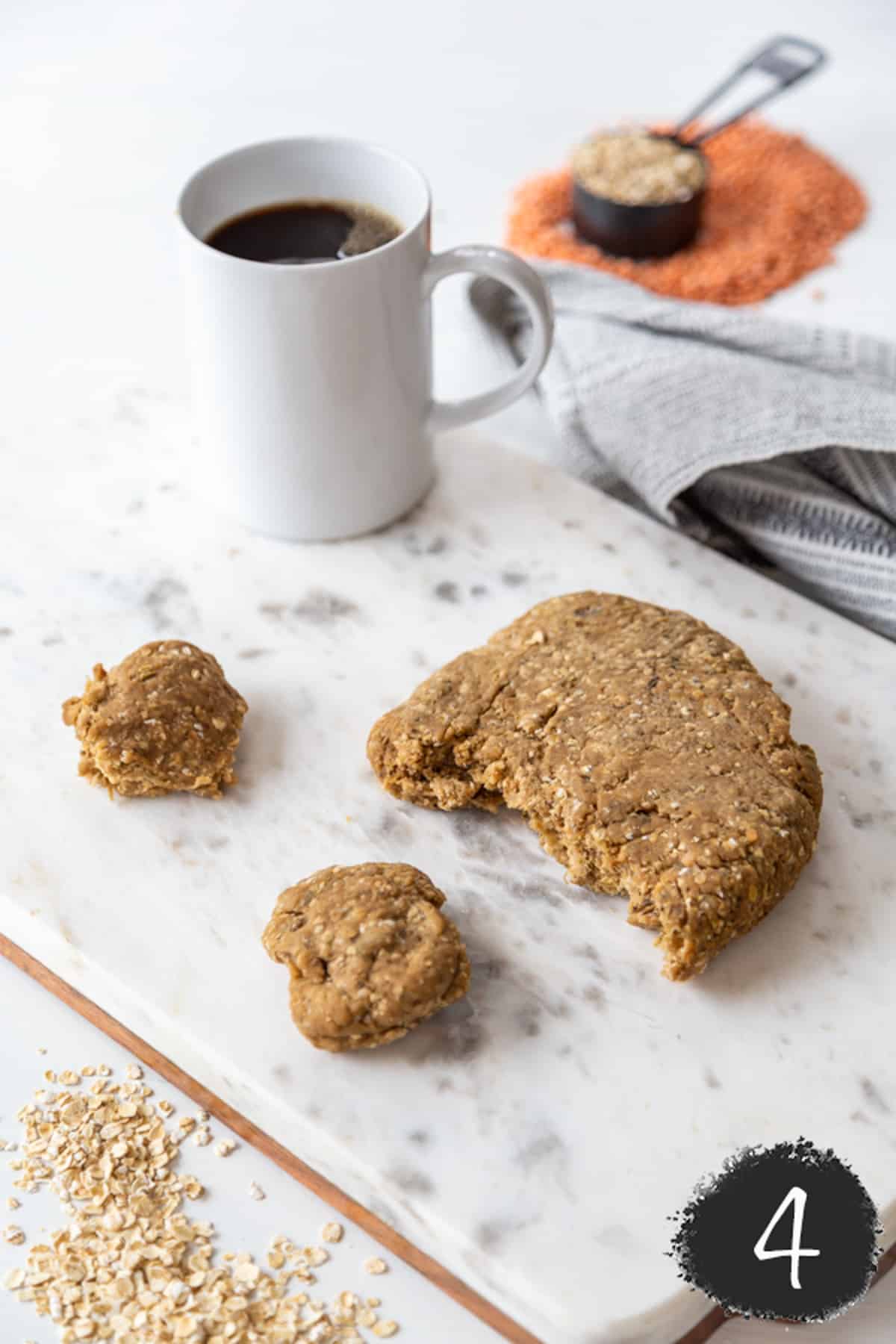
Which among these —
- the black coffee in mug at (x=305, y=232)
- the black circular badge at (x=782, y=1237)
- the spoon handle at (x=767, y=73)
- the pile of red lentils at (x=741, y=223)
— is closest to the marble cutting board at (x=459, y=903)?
the black circular badge at (x=782, y=1237)

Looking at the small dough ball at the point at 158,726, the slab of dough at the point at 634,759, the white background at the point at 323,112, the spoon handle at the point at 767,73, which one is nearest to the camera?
the slab of dough at the point at 634,759

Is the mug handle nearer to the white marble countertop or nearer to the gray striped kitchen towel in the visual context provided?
the gray striped kitchen towel

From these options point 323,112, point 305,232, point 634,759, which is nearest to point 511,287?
point 305,232

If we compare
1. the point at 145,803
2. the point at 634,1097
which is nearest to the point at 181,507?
the point at 145,803

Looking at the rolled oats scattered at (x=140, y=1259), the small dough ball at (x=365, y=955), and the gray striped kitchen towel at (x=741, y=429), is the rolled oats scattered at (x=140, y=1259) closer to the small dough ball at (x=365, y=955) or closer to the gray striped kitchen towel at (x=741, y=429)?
the small dough ball at (x=365, y=955)

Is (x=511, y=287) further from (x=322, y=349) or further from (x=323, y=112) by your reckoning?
(x=323, y=112)

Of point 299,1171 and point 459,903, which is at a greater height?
point 459,903

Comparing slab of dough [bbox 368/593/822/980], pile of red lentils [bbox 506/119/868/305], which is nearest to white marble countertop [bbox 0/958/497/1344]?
slab of dough [bbox 368/593/822/980]
